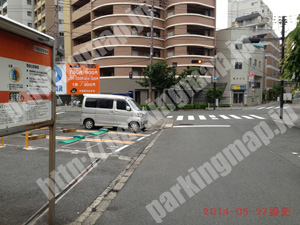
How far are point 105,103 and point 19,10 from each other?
53911 millimetres

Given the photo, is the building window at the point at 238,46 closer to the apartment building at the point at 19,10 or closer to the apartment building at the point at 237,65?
the apartment building at the point at 237,65

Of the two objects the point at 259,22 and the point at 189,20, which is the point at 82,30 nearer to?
the point at 189,20

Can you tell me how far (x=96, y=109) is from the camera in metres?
14.6

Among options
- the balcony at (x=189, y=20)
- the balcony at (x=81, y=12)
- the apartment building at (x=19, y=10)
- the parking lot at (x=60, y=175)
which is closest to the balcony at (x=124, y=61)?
the balcony at (x=189, y=20)

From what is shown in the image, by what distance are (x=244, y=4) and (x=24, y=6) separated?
5863 centimetres

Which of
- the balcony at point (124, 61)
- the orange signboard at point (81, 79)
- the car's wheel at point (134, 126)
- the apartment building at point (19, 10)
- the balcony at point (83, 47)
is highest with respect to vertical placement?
the apartment building at point (19, 10)

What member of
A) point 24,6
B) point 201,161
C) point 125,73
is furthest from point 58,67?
point 24,6

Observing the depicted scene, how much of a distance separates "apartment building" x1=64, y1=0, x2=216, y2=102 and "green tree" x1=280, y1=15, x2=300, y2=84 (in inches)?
984

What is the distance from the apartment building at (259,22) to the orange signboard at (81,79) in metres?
55.0

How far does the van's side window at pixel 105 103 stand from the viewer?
1439 centimetres

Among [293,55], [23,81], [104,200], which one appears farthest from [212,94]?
[23,81]

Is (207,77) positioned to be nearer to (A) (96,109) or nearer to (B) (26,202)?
(A) (96,109)

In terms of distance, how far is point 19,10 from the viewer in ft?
182

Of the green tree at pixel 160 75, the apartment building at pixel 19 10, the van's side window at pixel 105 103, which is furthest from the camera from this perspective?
the apartment building at pixel 19 10
